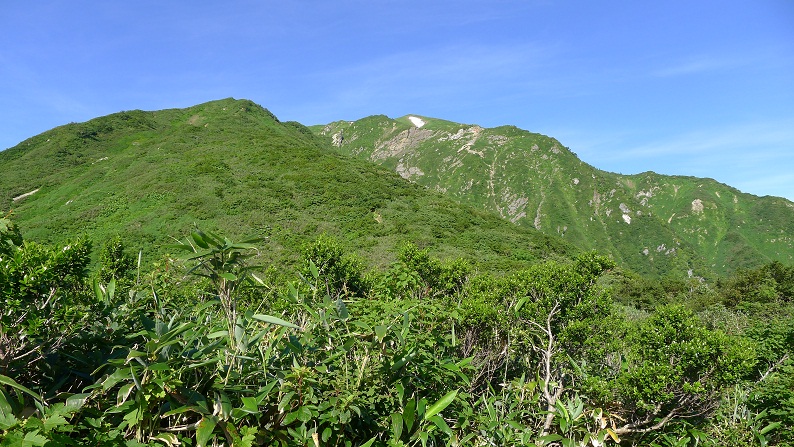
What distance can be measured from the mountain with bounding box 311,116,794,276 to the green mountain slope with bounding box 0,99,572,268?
43886 millimetres

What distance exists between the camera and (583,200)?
9619 centimetres

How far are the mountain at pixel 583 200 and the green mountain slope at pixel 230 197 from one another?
4389cm

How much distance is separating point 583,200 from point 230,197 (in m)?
81.9

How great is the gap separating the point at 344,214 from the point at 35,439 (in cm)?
3921

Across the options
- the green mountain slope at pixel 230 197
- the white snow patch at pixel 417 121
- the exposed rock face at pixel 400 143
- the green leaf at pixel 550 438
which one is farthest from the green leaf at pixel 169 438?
the white snow patch at pixel 417 121

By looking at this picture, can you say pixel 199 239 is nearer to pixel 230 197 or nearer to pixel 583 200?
pixel 230 197

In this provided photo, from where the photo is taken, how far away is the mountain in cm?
8912

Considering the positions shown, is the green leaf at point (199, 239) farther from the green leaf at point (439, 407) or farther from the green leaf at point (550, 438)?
the green leaf at point (550, 438)

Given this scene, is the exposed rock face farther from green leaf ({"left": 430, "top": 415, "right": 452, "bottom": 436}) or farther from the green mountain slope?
green leaf ({"left": 430, "top": 415, "right": 452, "bottom": 436})

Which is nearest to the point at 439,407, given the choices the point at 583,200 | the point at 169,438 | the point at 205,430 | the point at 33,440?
the point at 205,430

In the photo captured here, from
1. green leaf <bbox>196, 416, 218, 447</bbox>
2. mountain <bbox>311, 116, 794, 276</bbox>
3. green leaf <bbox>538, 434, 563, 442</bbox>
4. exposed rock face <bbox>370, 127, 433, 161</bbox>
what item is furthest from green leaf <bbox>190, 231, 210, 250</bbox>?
exposed rock face <bbox>370, 127, 433, 161</bbox>

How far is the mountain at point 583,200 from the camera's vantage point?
292 feet

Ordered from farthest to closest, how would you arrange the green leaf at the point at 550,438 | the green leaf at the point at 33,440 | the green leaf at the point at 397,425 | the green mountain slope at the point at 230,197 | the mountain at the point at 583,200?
the mountain at the point at 583,200 → the green mountain slope at the point at 230,197 → the green leaf at the point at 550,438 → the green leaf at the point at 397,425 → the green leaf at the point at 33,440

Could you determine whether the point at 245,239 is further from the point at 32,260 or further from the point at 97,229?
the point at 97,229
